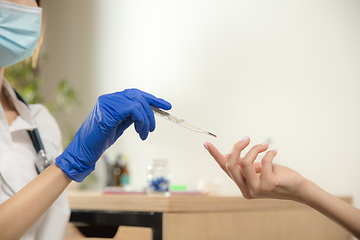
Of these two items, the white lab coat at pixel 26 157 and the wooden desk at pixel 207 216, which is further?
the wooden desk at pixel 207 216

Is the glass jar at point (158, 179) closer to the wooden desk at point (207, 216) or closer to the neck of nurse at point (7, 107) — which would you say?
the wooden desk at point (207, 216)

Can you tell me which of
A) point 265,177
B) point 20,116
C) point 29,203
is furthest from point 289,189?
point 20,116

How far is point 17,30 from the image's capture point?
0.95m

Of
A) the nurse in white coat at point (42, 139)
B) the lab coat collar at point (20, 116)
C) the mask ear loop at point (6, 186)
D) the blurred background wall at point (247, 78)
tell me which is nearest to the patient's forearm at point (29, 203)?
the nurse in white coat at point (42, 139)

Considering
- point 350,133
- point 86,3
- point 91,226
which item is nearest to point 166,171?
point 91,226

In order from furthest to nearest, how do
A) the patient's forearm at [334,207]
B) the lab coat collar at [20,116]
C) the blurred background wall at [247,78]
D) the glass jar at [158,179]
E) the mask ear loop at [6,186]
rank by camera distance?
the blurred background wall at [247,78] → the glass jar at [158,179] → the lab coat collar at [20,116] → the mask ear loop at [6,186] → the patient's forearm at [334,207]

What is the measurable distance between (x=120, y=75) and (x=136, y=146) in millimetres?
481

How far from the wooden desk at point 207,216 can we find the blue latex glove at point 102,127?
34 centimetres

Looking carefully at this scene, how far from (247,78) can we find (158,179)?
0.69m

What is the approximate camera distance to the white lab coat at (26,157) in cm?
91

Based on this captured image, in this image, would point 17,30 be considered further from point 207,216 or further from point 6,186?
point 207,216

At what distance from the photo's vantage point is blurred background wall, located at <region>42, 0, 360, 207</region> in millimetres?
1438

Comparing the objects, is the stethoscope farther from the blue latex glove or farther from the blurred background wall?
the blurred background wall

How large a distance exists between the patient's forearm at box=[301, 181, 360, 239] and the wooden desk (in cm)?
42
